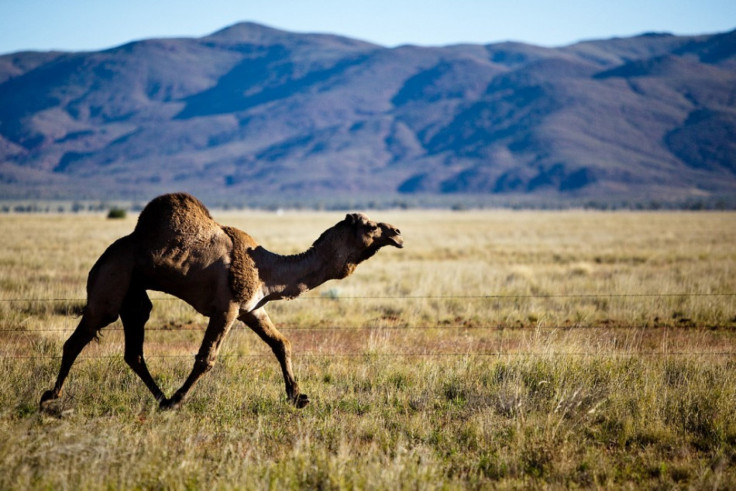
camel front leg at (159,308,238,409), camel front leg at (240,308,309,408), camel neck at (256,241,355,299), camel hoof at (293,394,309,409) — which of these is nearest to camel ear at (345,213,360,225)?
camel neck at (256,241,355,299)

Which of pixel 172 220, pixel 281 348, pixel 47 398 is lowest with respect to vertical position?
pixel 47 398

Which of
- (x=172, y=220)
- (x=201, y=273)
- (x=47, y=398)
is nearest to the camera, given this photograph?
(x=47, y=398)

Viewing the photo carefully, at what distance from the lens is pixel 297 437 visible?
7266 mm

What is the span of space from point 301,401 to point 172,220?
2.41 metres

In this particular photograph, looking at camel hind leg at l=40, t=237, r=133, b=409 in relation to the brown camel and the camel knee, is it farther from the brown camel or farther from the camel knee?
the camel knee

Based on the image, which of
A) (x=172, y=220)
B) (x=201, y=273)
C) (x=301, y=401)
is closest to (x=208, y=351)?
(x=201, y=273)

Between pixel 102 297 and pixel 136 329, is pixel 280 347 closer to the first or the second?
pixel 136 329

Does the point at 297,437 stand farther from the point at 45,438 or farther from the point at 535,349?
the point at 535,349

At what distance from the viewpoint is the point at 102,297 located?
777 cm

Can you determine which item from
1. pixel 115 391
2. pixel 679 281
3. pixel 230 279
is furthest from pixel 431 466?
pixel 679 281

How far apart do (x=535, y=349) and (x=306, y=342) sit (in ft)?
13.3

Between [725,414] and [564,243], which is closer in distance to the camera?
[725,414]

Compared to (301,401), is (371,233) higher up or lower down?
higher up

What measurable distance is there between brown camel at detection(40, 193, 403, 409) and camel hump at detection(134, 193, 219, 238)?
0.4 inches
